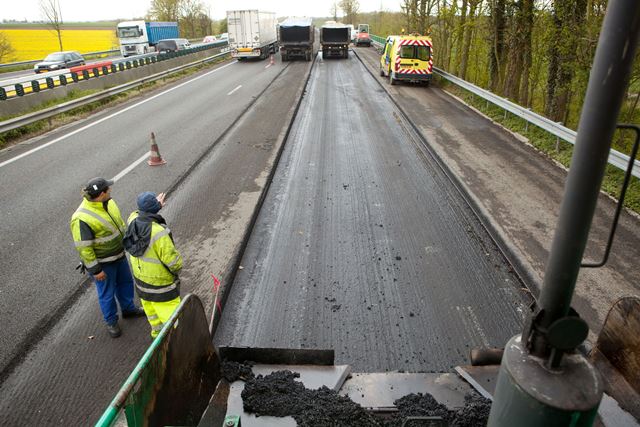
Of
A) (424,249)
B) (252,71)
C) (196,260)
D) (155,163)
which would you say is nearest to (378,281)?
(424,249)

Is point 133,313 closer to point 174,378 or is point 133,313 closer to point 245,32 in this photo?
point 174,378

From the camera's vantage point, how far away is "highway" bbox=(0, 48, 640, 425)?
478 cm

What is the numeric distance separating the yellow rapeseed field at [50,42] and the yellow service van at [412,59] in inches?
1922

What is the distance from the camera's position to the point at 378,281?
593 centimetres

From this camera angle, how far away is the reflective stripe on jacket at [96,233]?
15.6 ft

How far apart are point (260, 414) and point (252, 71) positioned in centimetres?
2769

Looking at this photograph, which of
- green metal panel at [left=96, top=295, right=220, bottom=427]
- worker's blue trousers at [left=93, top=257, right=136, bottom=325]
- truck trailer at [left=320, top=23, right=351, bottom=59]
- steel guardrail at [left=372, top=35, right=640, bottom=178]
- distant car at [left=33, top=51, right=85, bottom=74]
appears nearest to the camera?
green metal panel at [left=96, top=295, right=220, bottom=427]

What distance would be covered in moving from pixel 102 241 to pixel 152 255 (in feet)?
2.97

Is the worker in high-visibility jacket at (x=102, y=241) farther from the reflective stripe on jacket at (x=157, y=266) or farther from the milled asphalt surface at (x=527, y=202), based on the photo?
the milled asphalt surface at (x=527, y=202)

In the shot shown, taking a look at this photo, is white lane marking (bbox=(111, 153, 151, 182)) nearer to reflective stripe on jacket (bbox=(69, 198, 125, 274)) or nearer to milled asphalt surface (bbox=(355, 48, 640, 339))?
reflective stripe on jacket (bbox=(69, 198, 125, 274))

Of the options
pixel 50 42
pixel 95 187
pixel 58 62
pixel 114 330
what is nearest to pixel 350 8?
pixel 50 42

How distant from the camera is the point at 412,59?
20.4m

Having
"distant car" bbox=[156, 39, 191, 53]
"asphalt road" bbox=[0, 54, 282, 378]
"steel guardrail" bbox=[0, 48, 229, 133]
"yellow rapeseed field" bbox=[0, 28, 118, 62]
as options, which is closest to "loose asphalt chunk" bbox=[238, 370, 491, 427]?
"asphalt road" bbox=[0, 54, 282, 378]

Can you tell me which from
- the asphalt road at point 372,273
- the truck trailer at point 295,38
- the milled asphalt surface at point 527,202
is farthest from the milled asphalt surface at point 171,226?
the truck trailer at point 295,38
